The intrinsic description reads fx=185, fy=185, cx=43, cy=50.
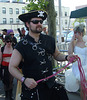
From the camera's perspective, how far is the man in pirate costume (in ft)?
7.33

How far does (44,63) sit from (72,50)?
1.75m

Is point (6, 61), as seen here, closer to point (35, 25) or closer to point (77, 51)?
point (77, 51)

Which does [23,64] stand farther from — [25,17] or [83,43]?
[83,43]

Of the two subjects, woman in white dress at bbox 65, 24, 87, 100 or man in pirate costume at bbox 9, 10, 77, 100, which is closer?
man in pirate costume at bbox 9, 10, 77, 100

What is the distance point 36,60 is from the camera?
2268 millimetres

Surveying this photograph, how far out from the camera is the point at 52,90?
7.87 ft

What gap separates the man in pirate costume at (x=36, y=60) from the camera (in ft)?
7.33

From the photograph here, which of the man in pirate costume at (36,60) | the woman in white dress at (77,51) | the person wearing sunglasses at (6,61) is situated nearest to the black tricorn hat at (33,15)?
the man in pirate costume at (36,60)

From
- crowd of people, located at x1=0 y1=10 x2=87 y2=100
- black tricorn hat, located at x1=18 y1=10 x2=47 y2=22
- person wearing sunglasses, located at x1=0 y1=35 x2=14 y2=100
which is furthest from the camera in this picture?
person wearing sunglasses, located at x1=0 y1=35 x2=14 y2=100

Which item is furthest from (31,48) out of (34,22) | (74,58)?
(74,58)

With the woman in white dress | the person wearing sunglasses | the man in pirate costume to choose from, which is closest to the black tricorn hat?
the man in pirate costume

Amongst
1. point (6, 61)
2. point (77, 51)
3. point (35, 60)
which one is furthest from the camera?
point (6, 61)

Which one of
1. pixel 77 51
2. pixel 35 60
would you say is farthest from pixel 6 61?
pixel 35 60

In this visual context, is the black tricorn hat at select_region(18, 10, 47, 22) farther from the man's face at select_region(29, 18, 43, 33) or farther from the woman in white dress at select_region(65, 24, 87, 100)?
the woman in white dress at select_region(65, 24, 87, 100)
